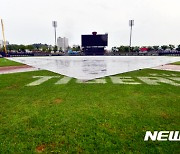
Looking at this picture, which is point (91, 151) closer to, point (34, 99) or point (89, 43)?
point (34, 99)

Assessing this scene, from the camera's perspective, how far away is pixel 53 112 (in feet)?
20.9

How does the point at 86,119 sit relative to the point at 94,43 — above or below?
below

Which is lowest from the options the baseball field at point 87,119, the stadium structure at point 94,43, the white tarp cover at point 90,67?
the baseball field at point 87,119

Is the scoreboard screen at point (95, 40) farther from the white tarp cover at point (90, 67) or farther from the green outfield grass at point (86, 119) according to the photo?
the green outfield grass at point (86, 119)

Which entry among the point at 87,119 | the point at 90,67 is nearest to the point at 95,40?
the point at 90,67

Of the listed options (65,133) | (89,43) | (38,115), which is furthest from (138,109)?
(89,43)

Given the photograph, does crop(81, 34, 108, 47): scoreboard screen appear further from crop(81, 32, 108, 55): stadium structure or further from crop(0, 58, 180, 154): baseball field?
crop(0, 58, 180, 154): baseball field

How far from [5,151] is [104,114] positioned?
329cm

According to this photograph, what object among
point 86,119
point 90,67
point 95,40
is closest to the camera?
point 86,119

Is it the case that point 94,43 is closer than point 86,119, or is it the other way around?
point 86,119

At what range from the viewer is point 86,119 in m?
5.77

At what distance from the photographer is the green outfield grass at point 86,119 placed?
4322mm

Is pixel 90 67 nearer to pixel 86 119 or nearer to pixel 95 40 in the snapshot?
pixel 86 119

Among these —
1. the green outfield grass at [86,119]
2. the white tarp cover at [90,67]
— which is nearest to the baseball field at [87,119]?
the green outfield grass at [86,119]
